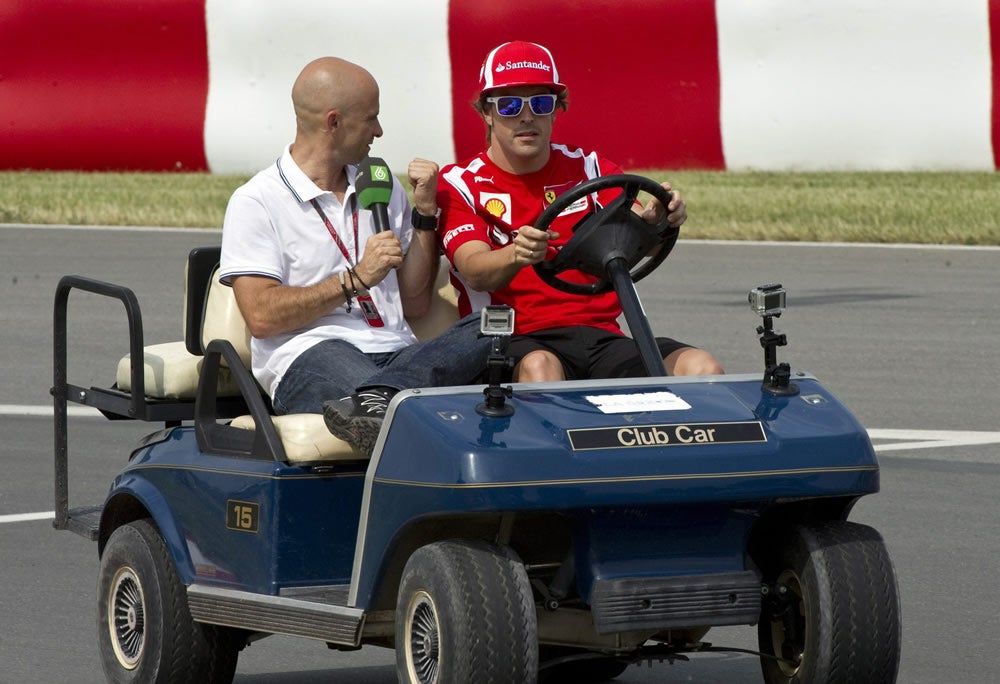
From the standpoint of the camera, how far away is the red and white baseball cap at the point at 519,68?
5367mm

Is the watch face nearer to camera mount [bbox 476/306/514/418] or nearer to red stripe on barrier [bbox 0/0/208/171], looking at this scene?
camera mount [bbox 476/306/514/418]

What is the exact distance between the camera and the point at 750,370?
10.0m

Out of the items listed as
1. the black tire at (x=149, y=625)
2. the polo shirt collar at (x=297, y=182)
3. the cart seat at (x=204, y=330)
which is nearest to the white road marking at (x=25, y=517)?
the cart seat at (x=204, y=330)

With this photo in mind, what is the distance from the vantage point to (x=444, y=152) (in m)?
16.3

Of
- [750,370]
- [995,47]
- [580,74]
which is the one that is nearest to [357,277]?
[750,370]

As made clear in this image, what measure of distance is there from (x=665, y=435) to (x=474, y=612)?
53 centimetres

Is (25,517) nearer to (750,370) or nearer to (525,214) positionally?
(525,214)

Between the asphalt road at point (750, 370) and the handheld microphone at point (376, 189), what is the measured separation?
4.10 ft

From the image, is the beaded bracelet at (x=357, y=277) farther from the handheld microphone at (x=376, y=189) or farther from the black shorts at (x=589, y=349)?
the black shorts at (x=589, y=349)

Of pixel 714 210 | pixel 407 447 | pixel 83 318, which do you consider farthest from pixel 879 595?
pixel 714 210

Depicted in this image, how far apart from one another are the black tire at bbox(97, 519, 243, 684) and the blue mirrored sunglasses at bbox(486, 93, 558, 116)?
140cm

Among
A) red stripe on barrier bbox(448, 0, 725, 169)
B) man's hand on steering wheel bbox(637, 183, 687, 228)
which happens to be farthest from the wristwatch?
red stripe on barrier bbox(448, 0, 725, 169)

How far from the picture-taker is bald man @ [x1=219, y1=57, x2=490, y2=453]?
497 cm

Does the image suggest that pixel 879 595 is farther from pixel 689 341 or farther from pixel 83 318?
pixel 83 318
